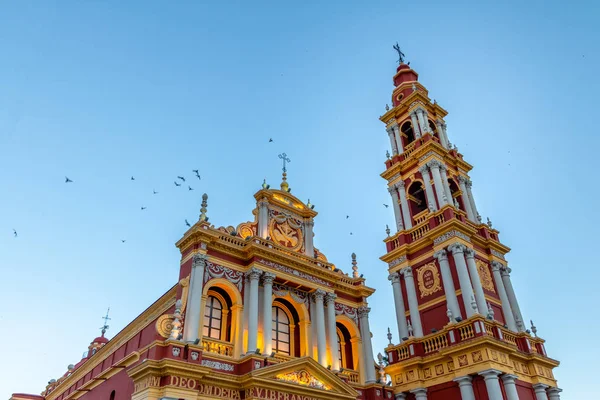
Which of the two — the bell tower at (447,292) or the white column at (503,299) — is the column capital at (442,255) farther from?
the white column at (503,299)

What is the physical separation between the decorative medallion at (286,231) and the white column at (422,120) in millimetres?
10354

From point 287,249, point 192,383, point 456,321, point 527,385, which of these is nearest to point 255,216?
point 287,249

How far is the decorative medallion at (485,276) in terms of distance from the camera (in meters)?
22.3

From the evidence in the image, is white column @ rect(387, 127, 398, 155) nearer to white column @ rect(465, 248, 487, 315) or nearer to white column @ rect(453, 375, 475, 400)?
white column @ rect(465, 248, 487, 315)

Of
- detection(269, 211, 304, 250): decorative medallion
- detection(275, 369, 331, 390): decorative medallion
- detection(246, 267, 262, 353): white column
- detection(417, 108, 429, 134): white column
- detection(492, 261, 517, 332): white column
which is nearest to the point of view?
detection(275, 369, 331, 390): decorative medallion

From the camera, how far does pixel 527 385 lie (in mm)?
19766

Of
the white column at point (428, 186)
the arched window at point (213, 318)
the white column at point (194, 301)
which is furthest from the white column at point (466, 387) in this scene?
the white column at point (194, 301)

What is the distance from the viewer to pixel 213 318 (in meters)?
17.5

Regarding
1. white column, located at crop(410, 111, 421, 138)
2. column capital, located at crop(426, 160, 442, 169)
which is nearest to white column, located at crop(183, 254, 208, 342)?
column capital, located at crop(426, 160, 442, 169)

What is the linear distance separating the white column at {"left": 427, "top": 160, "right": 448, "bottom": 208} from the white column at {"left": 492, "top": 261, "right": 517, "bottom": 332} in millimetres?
4183

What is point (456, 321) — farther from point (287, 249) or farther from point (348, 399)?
point (287, 249)

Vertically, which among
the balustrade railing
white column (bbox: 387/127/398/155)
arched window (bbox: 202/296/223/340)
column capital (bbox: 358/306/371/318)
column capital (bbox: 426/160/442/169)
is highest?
white column (bbox: 387/127/398/155)

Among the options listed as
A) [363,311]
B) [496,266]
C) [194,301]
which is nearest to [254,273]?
[194,301]

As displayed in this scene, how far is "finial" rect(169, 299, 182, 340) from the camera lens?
1514cm
